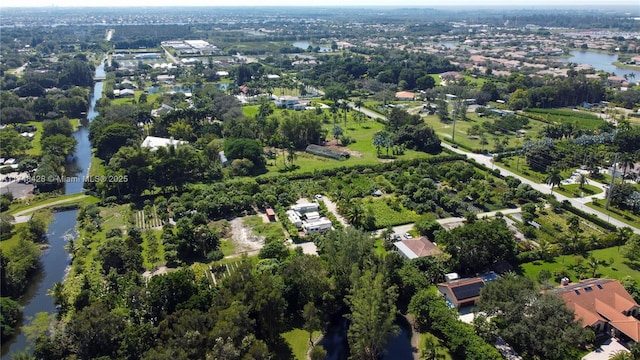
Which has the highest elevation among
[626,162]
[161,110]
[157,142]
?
[161,110]

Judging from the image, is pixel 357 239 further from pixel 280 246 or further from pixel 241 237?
pixel 241 237

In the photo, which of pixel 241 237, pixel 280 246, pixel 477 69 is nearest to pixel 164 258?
pixel 241 237

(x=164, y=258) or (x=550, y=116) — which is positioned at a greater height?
(x=550, y=116)

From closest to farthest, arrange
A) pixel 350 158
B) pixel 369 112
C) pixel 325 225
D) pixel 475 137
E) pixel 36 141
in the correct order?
1. pixel 325 225
2. pixel 350 158
3. pixel 36 141
4. pixel 475 137
5. pixel 369 112

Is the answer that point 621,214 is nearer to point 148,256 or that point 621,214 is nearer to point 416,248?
point 416,248

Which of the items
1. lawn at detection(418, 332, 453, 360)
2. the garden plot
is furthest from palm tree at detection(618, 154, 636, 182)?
the garden plot

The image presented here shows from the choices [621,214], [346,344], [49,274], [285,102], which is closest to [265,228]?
[346,344]
